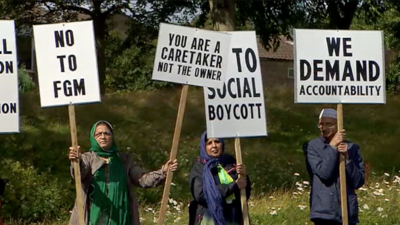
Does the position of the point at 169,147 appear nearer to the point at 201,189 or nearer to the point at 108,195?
the point at 201,189

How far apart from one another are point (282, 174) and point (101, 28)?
9.03 metres

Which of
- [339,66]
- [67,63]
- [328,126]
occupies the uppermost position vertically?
[67,63]

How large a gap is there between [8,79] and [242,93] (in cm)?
205

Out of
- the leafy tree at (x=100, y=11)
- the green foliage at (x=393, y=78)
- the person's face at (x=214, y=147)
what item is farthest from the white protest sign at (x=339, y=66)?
the green foliage at (x=393, y=78)

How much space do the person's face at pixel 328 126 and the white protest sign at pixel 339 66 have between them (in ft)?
0.88

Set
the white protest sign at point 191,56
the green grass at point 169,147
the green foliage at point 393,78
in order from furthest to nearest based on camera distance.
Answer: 1. the green foliage at point 393,78
2. the green grass at point 169,147
3. the white protest sign at point 191,56

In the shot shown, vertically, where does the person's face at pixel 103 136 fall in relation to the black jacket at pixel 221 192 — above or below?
above

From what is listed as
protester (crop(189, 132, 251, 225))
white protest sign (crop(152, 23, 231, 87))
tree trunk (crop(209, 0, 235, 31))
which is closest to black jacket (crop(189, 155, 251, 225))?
protester (crop(189, 132, 251, 225))

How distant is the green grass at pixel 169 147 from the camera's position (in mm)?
14250

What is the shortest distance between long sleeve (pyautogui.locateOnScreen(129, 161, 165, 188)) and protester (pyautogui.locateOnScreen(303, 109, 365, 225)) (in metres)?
1.33

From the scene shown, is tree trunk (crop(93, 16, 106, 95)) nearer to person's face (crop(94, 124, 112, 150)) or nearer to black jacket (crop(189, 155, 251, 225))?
black jacket (crop(189, 155, 251, 225))

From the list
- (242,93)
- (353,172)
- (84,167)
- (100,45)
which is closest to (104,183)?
(84,167)

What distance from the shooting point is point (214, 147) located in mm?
7613

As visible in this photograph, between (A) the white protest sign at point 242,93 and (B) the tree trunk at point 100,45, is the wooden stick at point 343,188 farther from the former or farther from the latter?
(B) the tree trunk at point 100,45
